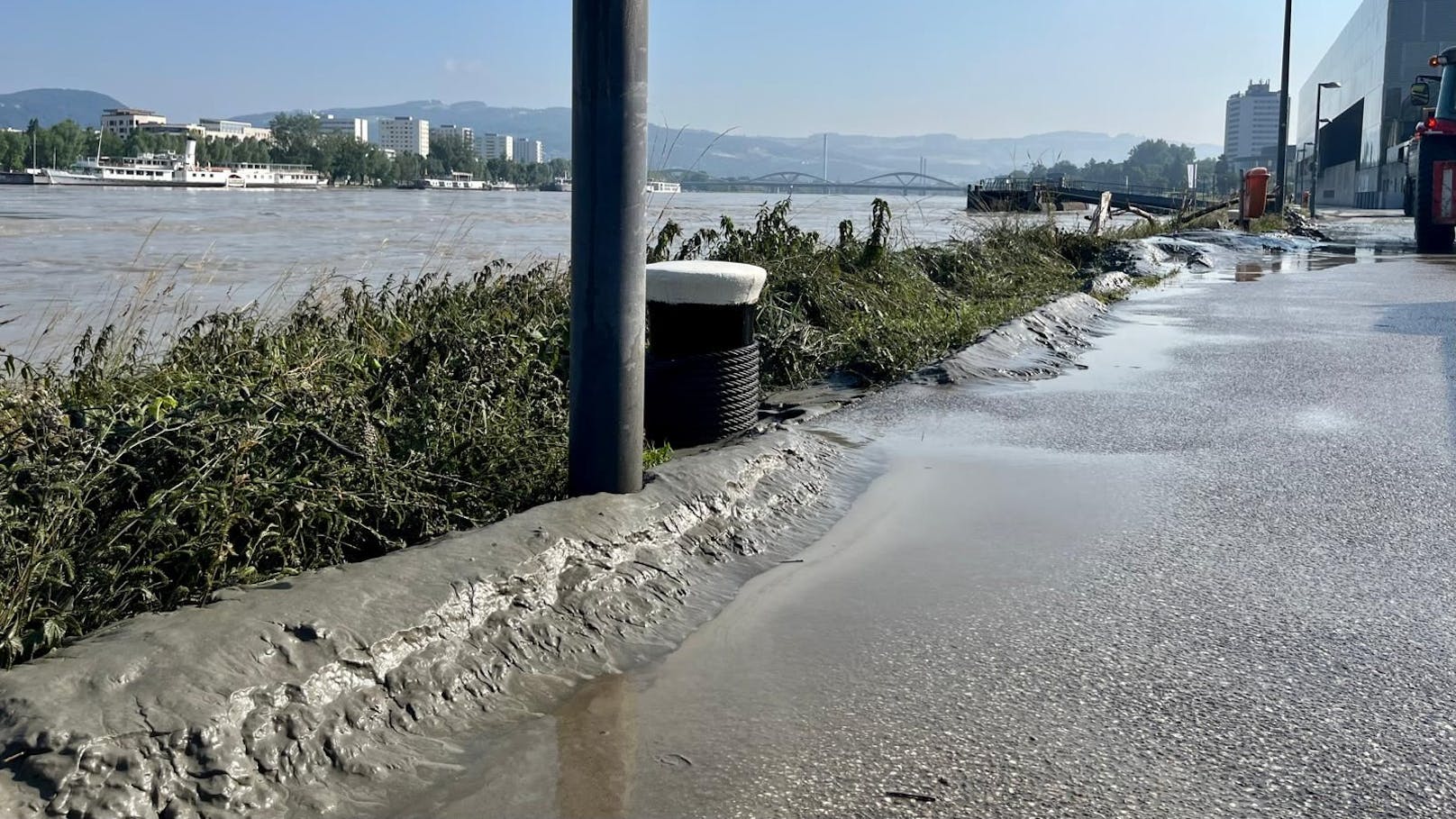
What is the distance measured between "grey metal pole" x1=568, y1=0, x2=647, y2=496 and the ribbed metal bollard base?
1465 mm

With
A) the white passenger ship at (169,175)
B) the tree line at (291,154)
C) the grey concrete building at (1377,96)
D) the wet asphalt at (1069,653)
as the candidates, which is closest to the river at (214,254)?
the wet asphalt at (1069,653)

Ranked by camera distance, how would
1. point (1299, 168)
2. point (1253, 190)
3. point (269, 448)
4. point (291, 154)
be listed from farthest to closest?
1. point (291, 154)
2. point (1299, 168)
3. point (1253, 190)
4. point (269, 448)

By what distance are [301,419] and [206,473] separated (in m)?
0.61

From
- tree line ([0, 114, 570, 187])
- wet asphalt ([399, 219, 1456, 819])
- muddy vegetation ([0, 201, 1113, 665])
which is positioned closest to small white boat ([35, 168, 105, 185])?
tree line ([0, 114, 570, 187])

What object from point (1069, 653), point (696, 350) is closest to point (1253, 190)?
point (696, 350)

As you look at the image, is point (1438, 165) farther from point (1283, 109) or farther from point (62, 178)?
point (62, 178)

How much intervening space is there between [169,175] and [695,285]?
13257 centimetres

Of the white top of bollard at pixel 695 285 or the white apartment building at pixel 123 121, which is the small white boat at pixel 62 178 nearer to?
the white apartment building at pixel 123 121

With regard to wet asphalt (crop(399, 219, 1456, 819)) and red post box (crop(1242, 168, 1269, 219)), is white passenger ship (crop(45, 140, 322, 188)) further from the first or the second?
wet asphalt (crop(399, 219, 1456, 819))

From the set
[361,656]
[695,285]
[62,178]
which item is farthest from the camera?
[62,178]

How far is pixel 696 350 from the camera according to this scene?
19.6 feet

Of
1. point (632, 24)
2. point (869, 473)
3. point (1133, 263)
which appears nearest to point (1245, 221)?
point (1133, 263)

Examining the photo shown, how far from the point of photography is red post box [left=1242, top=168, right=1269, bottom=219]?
30859 mm

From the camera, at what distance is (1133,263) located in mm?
17875
